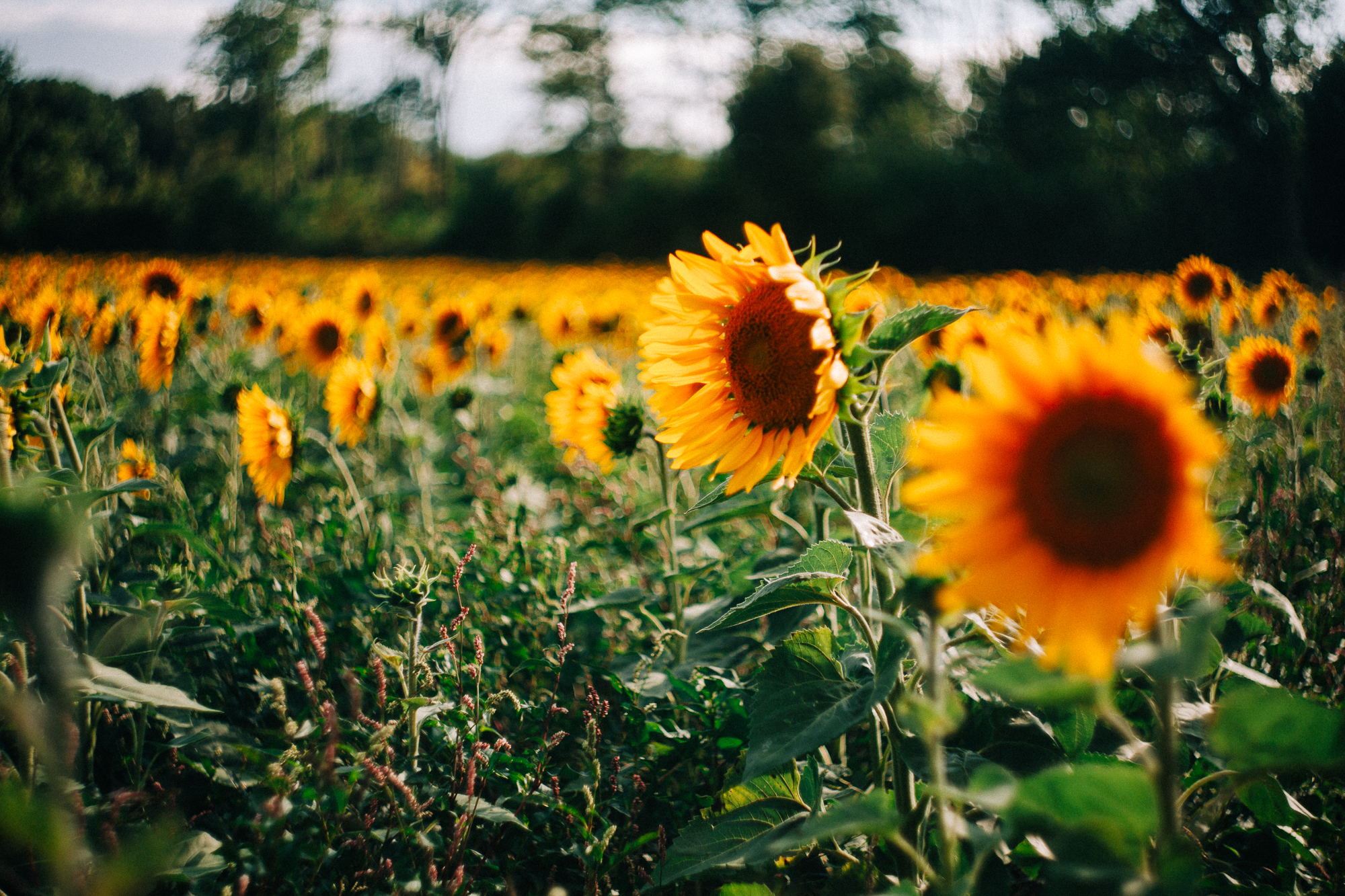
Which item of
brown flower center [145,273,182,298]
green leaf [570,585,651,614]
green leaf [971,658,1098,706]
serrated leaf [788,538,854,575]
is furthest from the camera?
brown flower center [145,273,182,298]

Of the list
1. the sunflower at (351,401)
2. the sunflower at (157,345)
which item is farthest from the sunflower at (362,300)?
the sunflower at (351,401)

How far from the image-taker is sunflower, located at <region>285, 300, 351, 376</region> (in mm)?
3215

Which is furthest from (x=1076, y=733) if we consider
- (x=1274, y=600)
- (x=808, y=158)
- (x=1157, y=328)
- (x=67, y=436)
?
(x=808, y=158)

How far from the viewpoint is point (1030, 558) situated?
0.62 m

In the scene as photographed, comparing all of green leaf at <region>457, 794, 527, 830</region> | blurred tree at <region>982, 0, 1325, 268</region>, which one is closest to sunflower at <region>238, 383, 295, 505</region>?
green leaf at <region>457, 794, 527, 830</region>

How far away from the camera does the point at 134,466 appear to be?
6.81 feet

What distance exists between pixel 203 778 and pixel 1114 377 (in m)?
1.54

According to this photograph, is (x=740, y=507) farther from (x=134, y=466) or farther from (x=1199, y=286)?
(x=1199, y=286)

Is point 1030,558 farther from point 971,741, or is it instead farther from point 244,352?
point 244,352

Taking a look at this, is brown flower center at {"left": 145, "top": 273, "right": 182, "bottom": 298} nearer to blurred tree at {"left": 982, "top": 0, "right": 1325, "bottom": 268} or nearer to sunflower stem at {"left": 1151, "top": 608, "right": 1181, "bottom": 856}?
sunflower stem at {"left": 1151, "top": 608, "right": 1181, "bottom": 856}

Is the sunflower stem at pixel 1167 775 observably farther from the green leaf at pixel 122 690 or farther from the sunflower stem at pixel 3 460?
the sunflower stem at pixel 3 460

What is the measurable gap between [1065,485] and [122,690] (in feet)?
3.94

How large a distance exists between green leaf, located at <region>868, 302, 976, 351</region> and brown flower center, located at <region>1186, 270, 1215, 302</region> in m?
3.15

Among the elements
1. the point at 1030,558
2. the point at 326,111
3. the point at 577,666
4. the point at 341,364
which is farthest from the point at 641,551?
the point at 326,111
